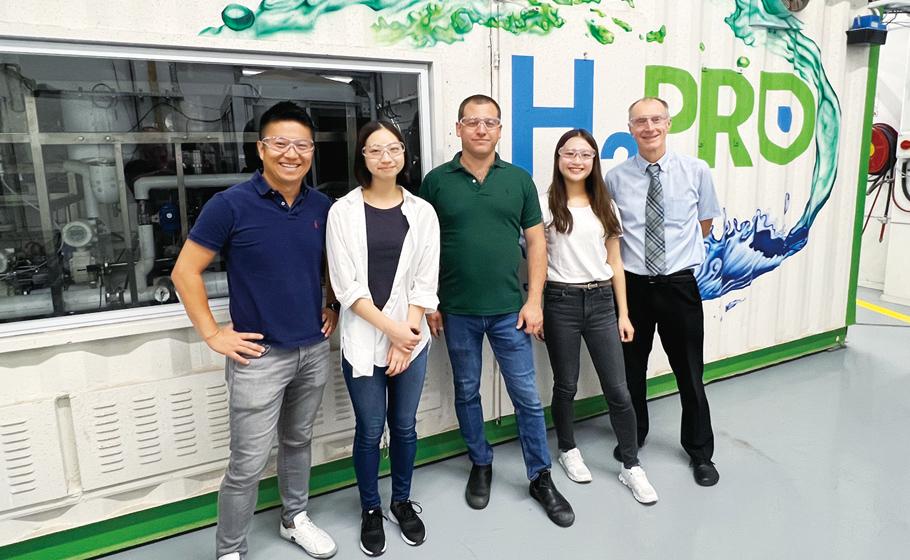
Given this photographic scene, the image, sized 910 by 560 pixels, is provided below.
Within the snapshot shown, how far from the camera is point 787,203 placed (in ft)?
12.3

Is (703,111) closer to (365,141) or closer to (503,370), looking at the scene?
(503,370)

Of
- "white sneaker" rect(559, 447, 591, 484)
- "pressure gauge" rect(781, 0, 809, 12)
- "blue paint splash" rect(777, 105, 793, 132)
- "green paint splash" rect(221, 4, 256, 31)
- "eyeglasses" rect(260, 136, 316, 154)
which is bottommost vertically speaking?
"white sneaker" rect(559, 447, 591, 484)

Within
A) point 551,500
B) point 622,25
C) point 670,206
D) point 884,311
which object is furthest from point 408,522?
point 884,311

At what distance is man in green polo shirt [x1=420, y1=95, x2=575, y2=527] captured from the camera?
2189 millimetres

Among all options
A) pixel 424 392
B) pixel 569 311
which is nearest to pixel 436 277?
pixel 569 311

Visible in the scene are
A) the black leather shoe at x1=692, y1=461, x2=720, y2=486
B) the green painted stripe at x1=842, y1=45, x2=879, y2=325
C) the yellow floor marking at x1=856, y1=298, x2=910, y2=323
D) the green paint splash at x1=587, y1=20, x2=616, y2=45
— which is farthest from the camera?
the yellow floor marking at x1=856, y1=298, x2=910, y2=323

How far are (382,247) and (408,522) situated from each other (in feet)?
3.51

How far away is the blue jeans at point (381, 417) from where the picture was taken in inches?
81.5

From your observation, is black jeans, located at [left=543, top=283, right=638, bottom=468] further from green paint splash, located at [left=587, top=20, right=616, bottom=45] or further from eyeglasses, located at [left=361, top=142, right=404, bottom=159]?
green paint splash, located at [left=587, top=20, right=616, bottom=45]

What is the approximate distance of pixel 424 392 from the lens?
271 centimetres

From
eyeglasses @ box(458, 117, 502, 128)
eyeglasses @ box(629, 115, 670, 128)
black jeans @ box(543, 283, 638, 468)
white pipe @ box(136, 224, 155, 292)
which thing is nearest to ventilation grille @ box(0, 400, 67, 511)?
white pipe @ box(136, 224, 155, 292)

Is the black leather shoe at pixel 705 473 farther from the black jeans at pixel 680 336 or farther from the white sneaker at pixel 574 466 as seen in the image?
the white sneaker at pixel 574 466

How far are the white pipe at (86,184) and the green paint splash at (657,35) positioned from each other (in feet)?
8.54

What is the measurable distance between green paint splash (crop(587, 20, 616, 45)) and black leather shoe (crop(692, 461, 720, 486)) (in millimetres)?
2027
